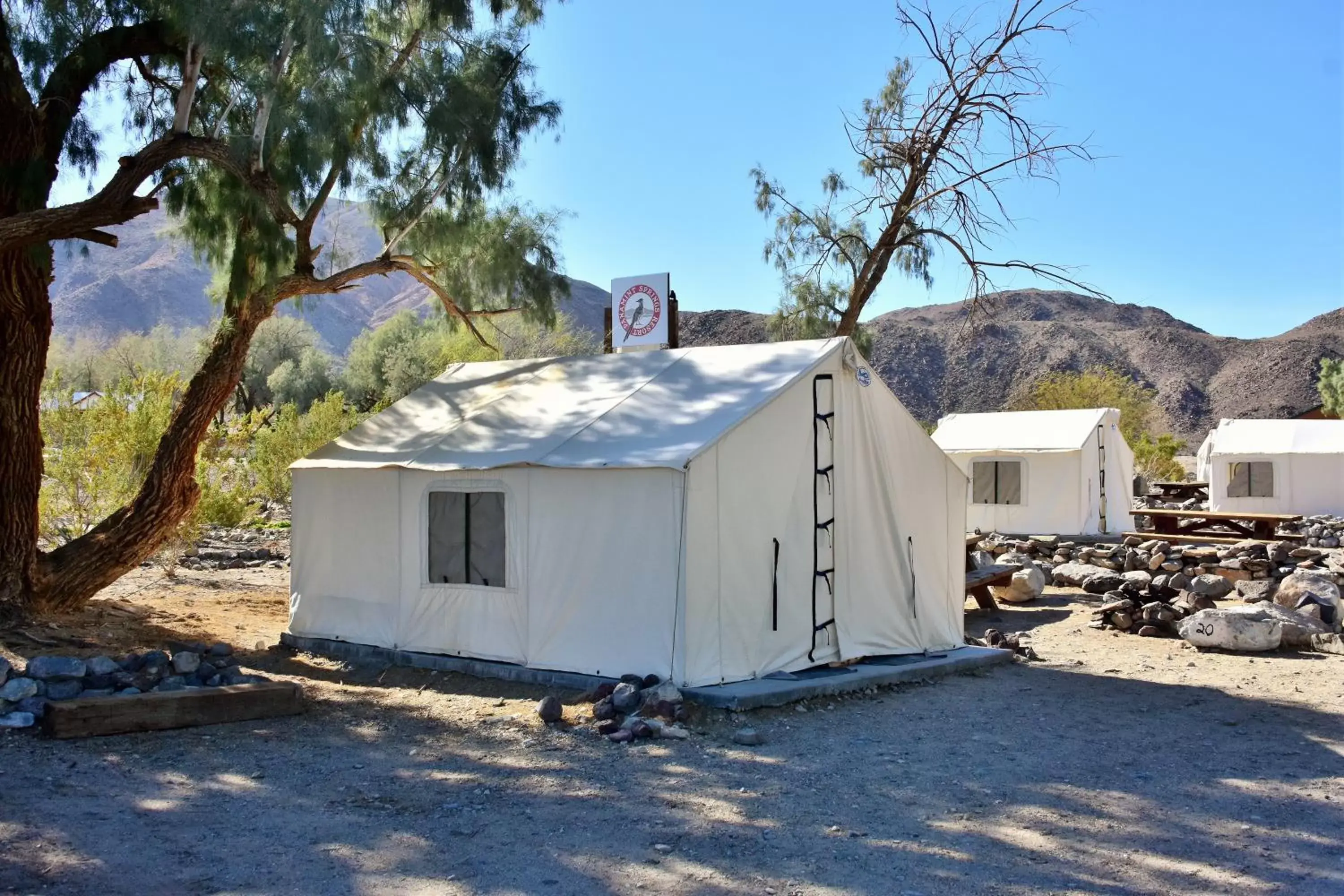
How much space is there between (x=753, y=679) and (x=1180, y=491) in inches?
1040

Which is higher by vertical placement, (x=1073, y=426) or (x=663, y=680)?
(x=1073, y=426)

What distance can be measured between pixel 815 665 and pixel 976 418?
1621cm

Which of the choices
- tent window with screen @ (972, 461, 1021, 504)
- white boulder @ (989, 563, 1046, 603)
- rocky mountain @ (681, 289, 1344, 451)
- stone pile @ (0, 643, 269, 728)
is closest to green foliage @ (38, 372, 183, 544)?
stone pile @ (0, 643, 269, 728)

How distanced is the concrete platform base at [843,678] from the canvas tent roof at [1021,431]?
12.5 metres

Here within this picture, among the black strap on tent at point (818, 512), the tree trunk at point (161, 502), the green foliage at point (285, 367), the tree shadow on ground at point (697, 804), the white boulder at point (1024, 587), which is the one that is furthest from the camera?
the green foliage at point (285, 367)

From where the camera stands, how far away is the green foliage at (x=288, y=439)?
18484mm

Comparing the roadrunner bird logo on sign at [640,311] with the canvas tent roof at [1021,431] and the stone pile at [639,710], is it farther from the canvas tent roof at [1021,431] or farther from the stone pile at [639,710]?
the canvas tent roof at [1021,431]

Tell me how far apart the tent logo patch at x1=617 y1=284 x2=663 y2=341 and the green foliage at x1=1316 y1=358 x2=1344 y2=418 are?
153 ft

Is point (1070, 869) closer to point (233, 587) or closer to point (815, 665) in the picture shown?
point (815, 665)

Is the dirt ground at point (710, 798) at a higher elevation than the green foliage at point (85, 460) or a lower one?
lower

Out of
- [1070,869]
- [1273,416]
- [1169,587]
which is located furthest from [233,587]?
[1273,416]

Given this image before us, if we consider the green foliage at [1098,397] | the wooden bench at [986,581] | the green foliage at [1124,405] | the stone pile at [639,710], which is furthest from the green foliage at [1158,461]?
the stone pile at [639,710]

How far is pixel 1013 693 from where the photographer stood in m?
8.14

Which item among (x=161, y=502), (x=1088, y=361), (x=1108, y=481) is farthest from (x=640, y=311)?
(x=1088, y=361)
